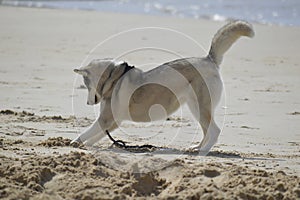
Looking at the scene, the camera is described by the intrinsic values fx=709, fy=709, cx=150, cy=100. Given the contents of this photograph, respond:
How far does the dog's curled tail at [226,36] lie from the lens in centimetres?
737

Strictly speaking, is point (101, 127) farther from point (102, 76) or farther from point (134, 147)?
point (102, 76)

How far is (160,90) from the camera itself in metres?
7.25

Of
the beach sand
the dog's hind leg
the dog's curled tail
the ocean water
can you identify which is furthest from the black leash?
the ocean water

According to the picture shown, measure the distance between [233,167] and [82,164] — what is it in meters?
1.27

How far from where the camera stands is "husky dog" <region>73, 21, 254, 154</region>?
7219mm

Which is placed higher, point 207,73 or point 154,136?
point 207,73

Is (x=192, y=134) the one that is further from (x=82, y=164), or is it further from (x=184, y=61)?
(x=82, y=164)

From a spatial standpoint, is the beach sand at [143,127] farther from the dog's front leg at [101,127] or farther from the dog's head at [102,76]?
the dog's head at [102,76]

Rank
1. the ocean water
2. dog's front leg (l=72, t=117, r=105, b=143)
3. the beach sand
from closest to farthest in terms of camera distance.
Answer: the beach sand, dog's front leg (l=72, t=117, r=105, b=143), the ocean water

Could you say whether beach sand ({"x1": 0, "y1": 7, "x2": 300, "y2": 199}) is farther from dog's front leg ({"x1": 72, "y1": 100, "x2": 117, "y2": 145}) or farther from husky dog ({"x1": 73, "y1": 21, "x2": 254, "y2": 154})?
husky dog ({"x1": 73, "y1": 21, "x2": 254, "y2": 154})

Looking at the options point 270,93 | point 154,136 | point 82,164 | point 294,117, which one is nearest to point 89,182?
point 82,164

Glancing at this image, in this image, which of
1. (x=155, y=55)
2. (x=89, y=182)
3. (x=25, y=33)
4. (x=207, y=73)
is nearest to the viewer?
(x=89, y=182)

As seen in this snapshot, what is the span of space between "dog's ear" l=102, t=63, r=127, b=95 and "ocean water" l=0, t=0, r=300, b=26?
1271 cm

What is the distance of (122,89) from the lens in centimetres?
725
